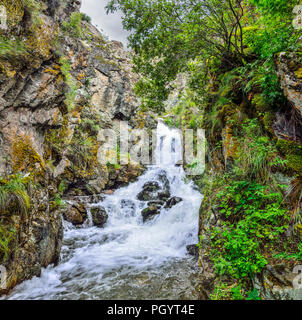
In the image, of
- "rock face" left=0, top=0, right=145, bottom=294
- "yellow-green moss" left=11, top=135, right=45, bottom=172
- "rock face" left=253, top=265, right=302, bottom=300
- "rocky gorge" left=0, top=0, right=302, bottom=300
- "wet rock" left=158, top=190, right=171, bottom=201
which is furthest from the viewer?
"wet rock" left=158, top=190, right=171, bottom=201

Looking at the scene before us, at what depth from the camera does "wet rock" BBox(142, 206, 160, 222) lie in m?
11.0

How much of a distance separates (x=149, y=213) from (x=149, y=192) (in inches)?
99.2

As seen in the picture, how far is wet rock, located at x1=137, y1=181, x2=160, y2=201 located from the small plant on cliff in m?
9.21

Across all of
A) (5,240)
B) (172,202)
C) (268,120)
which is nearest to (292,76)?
(268,120)

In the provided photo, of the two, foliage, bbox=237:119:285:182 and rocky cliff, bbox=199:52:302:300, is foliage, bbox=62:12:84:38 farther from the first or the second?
foliage, bbox=237:119:285:182

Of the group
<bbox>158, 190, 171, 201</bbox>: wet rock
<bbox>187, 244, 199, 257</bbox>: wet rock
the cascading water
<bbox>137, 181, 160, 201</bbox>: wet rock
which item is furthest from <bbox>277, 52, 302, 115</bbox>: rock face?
<bbox>137, 181, 160, 201</bbox>: wet rock

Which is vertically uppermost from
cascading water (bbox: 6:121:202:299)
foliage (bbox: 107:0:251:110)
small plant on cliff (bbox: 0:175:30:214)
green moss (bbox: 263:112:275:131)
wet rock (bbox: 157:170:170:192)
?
foliage (bbox: 107:0:251:110)

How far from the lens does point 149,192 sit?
13547 mm

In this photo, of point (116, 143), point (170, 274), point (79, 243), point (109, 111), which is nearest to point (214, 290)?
point (170, 274)

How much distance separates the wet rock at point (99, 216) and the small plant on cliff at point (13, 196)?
6390mm

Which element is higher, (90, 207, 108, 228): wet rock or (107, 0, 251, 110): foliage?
(107, 0, 251, 110): foliage

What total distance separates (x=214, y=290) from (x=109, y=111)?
15.7m
